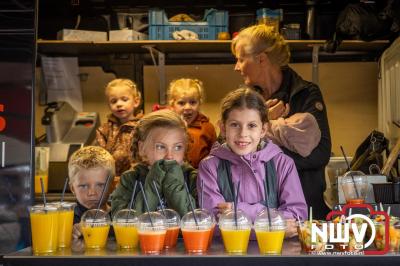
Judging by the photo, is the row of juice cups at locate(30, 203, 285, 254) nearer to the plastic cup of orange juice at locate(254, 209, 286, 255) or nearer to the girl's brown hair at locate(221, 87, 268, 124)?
the plastic cup of orange juice at locate(254, 209, 286, 255)

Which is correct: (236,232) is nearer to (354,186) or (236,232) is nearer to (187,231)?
(187,231)

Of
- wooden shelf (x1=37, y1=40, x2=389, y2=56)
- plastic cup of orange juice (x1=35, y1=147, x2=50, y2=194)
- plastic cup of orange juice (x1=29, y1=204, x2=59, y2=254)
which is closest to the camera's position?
plastic cup of orange juice (x1=29, y1=204, x2=59, y2=254)

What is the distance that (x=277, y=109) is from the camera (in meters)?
3.53

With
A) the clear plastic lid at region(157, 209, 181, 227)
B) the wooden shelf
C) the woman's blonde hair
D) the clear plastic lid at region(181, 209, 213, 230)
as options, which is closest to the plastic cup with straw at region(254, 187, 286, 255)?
the clear plastic lid at region(181, 209, 213, 230)

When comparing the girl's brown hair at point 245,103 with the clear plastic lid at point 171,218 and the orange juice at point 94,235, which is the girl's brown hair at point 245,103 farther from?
the orange juice at point 94,235

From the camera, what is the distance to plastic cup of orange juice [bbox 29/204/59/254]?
2.46 meters

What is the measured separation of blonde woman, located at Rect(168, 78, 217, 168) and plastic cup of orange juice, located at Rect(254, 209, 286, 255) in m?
2.31

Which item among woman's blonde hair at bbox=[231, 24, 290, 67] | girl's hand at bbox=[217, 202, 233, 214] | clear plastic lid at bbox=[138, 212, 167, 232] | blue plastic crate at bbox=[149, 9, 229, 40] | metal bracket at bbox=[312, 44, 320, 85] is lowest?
clear plastic lid at bbox=[138, 212, 167, 232]

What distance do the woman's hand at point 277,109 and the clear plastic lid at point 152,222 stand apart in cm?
124

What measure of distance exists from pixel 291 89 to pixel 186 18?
2328 millimetres

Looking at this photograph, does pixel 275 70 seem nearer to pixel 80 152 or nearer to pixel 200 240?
pixel 80 152

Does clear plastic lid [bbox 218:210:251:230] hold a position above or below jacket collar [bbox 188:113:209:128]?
below

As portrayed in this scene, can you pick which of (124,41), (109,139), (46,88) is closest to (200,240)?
(109,139)

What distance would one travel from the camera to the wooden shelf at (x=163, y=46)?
5.61 m
